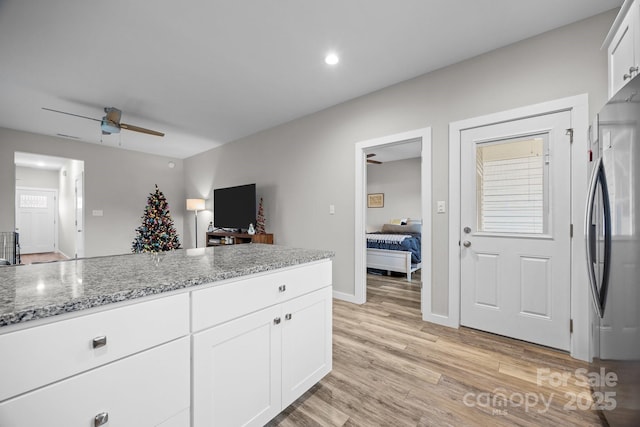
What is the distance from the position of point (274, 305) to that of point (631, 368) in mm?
1491

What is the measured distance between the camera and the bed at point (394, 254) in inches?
177

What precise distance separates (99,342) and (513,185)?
2901 mm

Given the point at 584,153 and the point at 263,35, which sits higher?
the point at 263,35

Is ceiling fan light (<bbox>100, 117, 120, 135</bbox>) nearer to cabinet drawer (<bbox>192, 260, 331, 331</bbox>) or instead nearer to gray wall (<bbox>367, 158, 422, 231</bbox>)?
cabinet drawer (<bbox>192, 260, 331, 331</bbox>)

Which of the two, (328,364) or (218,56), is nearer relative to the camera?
(328,364)

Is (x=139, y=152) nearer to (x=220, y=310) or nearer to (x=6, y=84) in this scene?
(x=6, y=84)

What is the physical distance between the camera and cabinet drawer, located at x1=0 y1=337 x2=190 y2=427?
0.69 meters

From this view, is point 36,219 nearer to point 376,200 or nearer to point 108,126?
point 108,126

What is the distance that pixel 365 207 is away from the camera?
129 inches

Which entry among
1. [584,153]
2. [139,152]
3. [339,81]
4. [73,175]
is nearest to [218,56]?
[339,81]

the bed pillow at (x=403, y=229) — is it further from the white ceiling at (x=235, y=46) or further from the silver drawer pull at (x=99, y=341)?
the silver drawer pull at (x=99, y=341)

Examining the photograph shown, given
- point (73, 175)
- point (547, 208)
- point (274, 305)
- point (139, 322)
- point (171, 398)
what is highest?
point (73, 175)

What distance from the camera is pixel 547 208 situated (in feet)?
7.21

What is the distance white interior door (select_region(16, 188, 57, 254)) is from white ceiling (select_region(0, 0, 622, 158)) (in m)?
5.59
